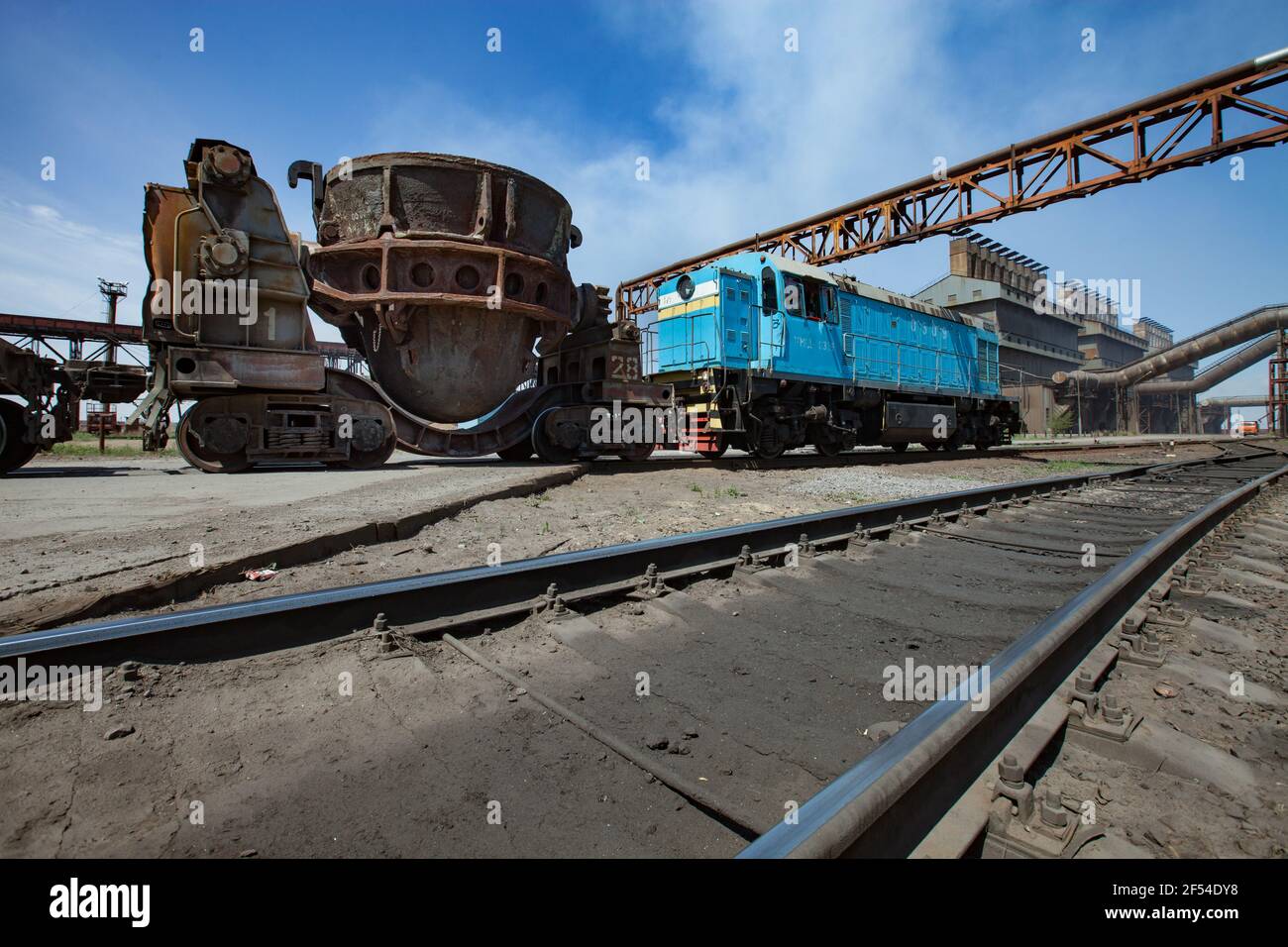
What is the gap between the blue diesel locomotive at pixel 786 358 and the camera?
11.4 metres

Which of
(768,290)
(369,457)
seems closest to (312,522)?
(369,457)

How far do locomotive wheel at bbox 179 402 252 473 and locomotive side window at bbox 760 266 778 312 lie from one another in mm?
8982

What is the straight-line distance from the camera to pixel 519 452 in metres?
10.7

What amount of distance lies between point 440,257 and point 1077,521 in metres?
8.37

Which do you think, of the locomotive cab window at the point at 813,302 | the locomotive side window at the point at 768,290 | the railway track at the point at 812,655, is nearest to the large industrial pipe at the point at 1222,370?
the locomotive cab window at the point at 813,302

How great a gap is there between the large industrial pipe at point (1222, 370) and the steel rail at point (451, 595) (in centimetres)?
4912

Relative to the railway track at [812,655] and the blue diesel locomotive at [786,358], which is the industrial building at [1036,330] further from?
the railway track at [812,655]

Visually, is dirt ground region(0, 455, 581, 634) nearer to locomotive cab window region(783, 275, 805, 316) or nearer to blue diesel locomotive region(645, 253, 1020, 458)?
blue diesel locomotive region(645, 253, 1020, 458)

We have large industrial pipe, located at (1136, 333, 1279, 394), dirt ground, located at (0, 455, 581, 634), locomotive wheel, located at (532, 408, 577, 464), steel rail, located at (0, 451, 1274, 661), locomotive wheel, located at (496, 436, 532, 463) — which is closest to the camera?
steel rail, located at (0, 451, 1274, 661)

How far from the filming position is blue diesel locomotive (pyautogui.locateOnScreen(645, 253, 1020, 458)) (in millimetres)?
11383

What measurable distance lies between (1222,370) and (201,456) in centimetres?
5637

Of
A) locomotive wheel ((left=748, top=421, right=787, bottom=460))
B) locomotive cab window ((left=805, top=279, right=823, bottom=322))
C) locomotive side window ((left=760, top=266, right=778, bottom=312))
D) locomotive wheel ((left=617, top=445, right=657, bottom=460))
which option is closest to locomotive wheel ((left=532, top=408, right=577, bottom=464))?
locomotive wheel ((left=617, top=445, right=657, bottom=460))

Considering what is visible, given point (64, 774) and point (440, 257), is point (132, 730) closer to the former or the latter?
point (64, 774)
